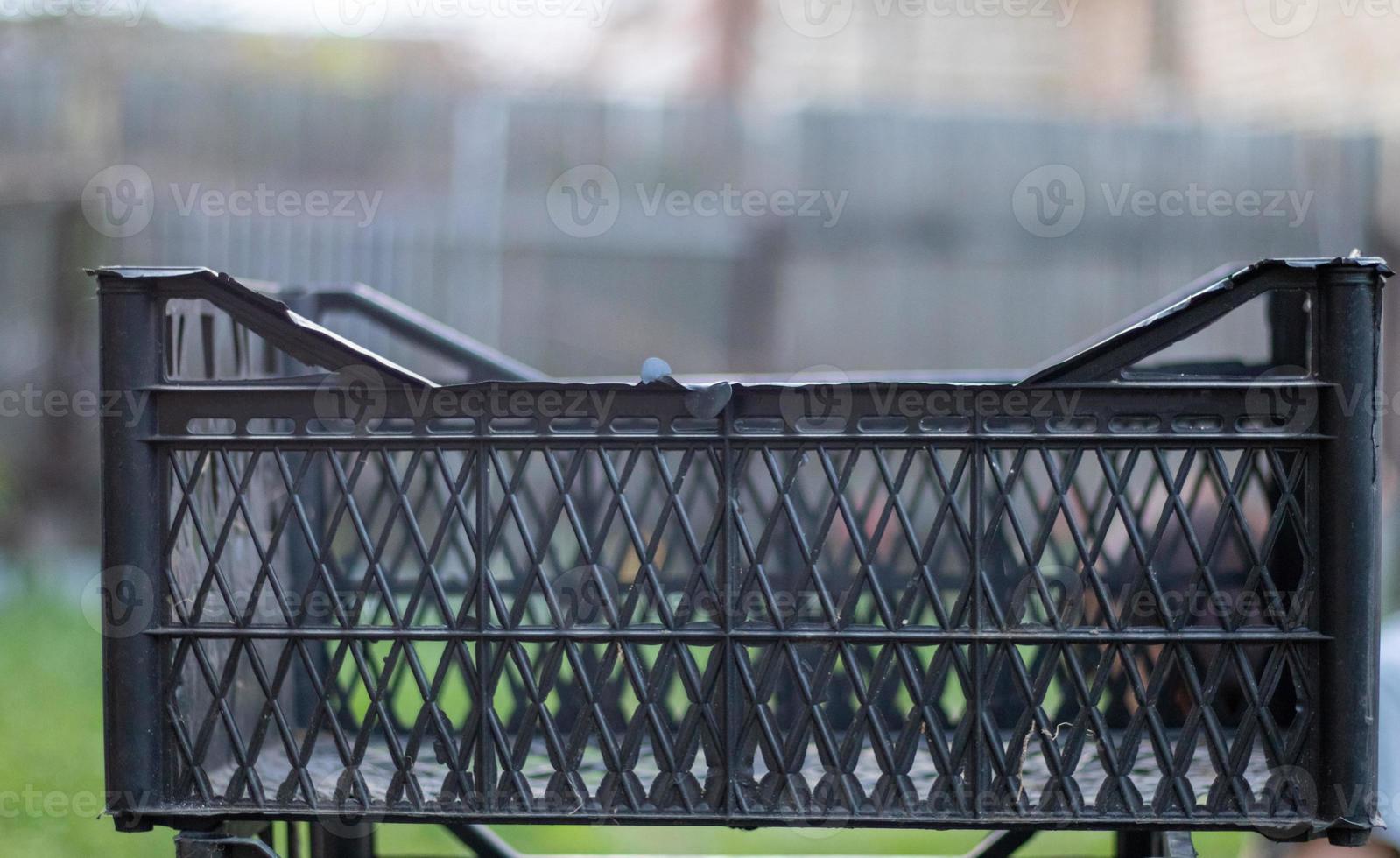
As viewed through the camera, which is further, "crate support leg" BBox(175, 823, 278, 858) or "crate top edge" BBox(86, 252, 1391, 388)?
"crate support leg" BBox(175, 823, 278, 858)

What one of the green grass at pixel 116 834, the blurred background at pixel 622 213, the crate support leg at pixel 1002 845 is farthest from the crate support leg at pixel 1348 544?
the blurred background at pixel 622 213

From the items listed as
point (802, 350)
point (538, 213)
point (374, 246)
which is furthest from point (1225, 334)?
point (374, 246)

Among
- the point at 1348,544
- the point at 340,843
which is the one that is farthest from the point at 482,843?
the point at 1348,544

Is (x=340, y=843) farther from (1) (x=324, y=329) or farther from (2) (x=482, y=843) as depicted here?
(1) (x=324, y=329)

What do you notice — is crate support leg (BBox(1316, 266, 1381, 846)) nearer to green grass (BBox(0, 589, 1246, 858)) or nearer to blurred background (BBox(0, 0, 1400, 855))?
green grass (BBox(0, 589, 1246, 858))

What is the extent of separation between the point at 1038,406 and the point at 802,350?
575 centimetres

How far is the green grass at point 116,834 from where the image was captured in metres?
4.03

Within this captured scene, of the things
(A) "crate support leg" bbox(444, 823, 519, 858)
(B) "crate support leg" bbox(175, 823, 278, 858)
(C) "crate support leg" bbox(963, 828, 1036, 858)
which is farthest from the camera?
(A) "crate support leg" bbox(444, 823, 519, 858)

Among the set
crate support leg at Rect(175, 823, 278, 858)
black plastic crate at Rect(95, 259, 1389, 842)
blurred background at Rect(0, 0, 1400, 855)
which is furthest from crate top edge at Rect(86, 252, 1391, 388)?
blurred background at Rect(0, 0, 1400, 855)

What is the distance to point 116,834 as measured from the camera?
165 inches

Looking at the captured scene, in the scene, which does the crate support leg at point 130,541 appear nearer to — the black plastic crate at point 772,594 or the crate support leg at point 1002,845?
the black plastic crate at point 772,594

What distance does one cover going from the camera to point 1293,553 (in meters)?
2.11

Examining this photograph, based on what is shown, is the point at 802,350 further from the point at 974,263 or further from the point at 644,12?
the point at 644,12

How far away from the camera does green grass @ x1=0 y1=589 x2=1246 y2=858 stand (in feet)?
13.2
